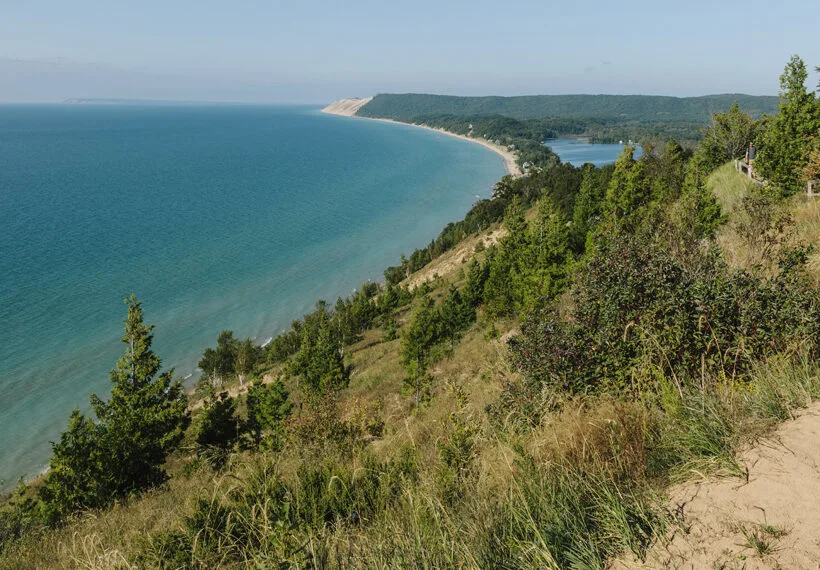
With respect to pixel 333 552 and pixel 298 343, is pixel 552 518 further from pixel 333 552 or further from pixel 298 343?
pixel 298 343

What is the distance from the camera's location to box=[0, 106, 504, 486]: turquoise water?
3475cm

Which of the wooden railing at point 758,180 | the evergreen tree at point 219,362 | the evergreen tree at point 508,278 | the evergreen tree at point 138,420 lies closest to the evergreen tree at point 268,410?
the evergreen tree at point 138,420

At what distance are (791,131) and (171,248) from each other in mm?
66347

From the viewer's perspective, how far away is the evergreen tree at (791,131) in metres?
21.4

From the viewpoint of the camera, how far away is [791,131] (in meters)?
23.0

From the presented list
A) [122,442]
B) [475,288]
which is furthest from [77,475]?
[475,288]

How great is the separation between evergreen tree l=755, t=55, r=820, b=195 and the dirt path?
76.5 feet

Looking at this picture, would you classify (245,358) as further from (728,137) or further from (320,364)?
(728,137)

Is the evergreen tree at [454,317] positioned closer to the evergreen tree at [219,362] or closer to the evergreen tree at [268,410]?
the evergreen tree at [268,410]

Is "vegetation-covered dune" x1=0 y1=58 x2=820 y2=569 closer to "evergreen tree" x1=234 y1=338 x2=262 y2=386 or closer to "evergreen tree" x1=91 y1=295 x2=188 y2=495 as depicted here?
"evergreen tree" x1=91 y1=295 x2=188 y2=495

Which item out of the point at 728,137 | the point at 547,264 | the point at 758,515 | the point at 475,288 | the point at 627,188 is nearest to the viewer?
the point at 758,515

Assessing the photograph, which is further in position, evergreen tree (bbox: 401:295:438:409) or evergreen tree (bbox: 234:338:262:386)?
evergreen tree (bbox: 234:338:262:386)

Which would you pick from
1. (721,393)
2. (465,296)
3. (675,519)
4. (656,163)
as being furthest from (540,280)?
(656,163)

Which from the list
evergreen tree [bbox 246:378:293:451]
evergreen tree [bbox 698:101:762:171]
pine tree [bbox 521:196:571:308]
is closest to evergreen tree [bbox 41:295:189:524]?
evergreen tree [bbox 246:378:293:451]
